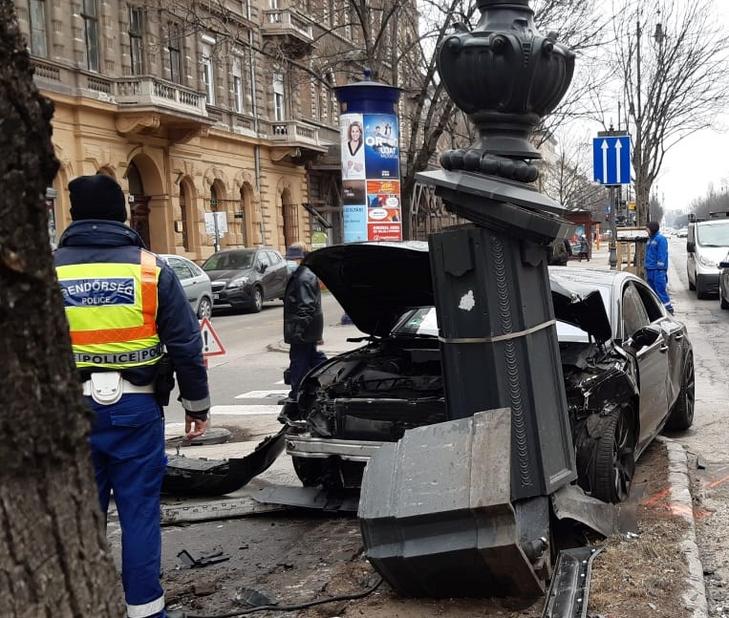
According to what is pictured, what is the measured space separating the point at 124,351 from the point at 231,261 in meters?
20.4

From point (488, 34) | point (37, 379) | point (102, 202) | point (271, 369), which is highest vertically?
point (488, 34)

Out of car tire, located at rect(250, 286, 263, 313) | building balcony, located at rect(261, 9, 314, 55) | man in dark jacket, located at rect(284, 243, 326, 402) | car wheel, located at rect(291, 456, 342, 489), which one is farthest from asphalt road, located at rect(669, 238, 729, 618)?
building balcony, located at rect(261, 9, 314, 55)

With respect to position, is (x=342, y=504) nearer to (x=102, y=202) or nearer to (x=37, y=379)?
(x=102, y=202)

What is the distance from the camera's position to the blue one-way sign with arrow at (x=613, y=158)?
52.5ft

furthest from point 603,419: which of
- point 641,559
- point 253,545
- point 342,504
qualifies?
point 253,545

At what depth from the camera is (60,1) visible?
25.0m

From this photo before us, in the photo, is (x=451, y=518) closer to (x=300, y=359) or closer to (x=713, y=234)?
(x=300, y=359)

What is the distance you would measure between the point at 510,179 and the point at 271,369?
9042 mm

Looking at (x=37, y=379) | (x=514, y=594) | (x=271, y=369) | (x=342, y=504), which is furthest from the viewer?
(x=271, y=369)

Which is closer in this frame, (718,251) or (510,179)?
(510,179)

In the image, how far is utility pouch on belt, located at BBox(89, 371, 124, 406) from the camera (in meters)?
3.60

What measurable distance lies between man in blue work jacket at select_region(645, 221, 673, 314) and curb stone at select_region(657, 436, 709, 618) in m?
9.47

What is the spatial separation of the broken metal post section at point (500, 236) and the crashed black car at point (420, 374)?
90 centimetres

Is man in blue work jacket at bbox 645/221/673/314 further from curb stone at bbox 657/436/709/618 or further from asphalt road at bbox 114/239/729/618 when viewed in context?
curb stone at bbox 657/436/709/618
